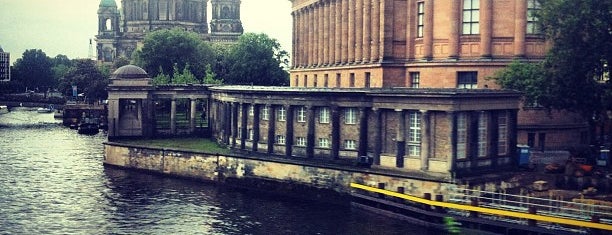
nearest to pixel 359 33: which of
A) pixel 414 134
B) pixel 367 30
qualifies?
pixel 367 30

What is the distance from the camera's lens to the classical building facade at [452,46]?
228 ft

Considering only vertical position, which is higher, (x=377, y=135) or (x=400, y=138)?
(x=377, y=135)

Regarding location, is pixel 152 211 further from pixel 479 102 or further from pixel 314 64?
pixel 314 64

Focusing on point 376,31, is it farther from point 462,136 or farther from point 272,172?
point 462,136

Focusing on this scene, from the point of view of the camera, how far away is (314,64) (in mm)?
→ 111062

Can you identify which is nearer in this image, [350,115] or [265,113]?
[350,115]

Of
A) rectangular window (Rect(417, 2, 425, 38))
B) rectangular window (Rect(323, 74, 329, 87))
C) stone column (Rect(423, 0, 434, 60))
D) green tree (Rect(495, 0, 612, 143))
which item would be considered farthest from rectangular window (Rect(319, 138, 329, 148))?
rectangular window (Rect(323, 74, 329, 87))

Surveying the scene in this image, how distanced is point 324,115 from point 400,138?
1007 centimetres

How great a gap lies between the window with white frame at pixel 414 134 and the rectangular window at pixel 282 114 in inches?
621

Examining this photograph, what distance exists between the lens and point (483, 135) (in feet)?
194

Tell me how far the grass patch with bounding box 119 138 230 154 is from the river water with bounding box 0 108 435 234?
5.34 m

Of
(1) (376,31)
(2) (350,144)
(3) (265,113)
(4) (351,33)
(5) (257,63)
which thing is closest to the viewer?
(2) (350,144)

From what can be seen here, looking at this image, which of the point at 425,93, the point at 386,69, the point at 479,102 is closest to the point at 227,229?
the point at 425,93

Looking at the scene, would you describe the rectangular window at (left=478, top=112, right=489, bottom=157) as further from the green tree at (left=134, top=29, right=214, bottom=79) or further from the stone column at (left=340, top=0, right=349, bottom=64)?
the green tree at (left=134, top=29, right=214, bottom=79)
